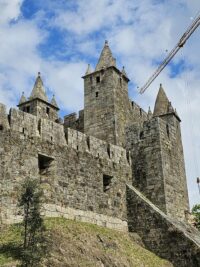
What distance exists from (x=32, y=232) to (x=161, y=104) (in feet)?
63.8

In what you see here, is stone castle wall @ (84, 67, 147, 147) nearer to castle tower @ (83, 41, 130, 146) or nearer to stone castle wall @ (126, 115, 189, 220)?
castle tower @ (83, 41, 130, 146)

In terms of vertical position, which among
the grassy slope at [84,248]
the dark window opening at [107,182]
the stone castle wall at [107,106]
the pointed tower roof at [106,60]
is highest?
the pointed tower roof at [106,60]

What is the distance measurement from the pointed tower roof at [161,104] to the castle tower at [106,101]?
7.11ft

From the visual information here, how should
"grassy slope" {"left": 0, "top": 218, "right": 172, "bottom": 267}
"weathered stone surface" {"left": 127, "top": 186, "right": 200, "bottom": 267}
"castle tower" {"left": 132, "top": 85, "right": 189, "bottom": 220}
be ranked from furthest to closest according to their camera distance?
"castle tower" {"left": 132, "top": 85, "right": 189, "bottom": 220}
"weathered stone surface" {"left": 127, "top": 186, "right": 200, "bottom": 267}
"grassy slope" {"left": 0, "top": 218, "right": 172, "bottom": 267}

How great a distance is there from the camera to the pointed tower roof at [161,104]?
1262 inches

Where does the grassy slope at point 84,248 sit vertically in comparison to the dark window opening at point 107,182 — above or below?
below

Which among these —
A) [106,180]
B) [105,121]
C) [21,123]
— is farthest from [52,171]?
[105,121]

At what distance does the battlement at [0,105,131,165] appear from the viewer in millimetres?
19750

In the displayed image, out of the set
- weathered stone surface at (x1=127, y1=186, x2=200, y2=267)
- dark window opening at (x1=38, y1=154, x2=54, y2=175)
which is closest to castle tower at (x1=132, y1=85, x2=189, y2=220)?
weathered stone surface at (x1=127, y1=186, x2=200, y2=267)

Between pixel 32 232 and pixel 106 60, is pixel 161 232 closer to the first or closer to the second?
pixel 32 232

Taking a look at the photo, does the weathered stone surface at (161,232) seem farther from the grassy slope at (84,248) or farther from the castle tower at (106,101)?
the castle tower at (106,101)

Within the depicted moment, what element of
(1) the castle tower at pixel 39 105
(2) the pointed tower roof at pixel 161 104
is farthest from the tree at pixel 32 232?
(1) the castle tower at pixel 39 105

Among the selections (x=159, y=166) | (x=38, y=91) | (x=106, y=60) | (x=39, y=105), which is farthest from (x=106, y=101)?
(x=38, y=91)

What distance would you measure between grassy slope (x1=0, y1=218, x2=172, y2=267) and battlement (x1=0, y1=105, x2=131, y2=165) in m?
3.85
